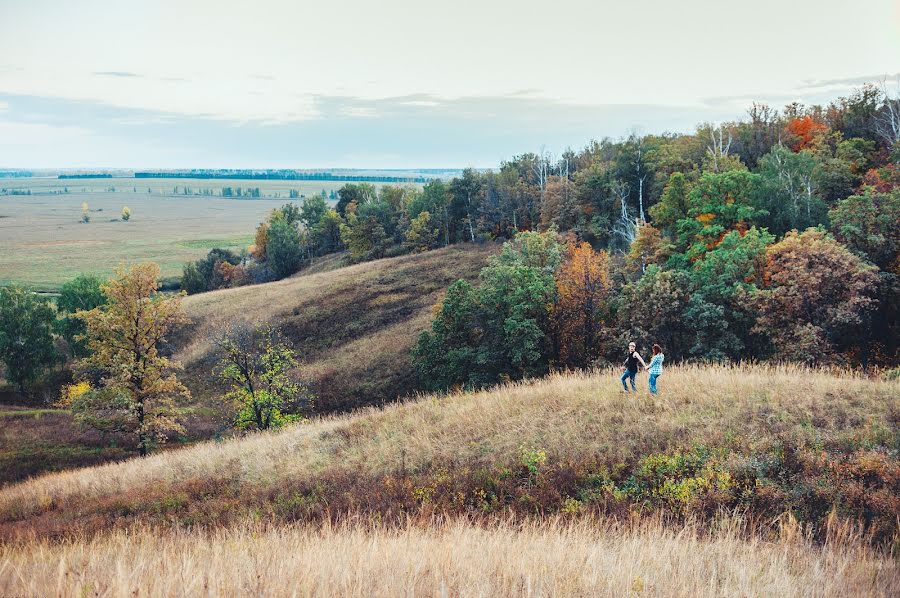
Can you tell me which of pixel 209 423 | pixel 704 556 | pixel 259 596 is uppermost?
pixel 259 596

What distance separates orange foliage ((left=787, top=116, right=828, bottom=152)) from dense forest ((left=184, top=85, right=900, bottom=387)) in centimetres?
20

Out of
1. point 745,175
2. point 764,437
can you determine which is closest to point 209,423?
point 764,437

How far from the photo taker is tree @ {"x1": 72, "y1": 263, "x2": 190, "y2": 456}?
2836cm

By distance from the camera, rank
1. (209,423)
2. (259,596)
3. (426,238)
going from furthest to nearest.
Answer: (426,238), (209,423), (259,596)


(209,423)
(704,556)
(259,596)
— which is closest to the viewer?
(259,596)

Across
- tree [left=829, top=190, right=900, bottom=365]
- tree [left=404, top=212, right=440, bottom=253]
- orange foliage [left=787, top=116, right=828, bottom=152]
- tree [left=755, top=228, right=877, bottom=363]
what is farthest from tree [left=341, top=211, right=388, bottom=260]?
tree [left=829, top=190, right=900, bottom=365]

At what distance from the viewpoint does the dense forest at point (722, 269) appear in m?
30.9

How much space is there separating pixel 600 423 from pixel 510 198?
7938cm

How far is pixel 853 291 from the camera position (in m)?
28.8

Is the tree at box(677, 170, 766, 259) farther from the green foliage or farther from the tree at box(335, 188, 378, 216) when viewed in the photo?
the tree at box(335, 188, 378, 216)

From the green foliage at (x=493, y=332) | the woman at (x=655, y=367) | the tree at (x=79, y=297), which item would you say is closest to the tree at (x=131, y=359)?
the green foliage at (x=493, y=332)

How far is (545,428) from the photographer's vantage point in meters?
15.0

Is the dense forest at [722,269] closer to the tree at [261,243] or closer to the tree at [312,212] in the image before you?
the tree at [312,212]

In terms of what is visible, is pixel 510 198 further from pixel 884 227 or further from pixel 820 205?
pixel 884 227
